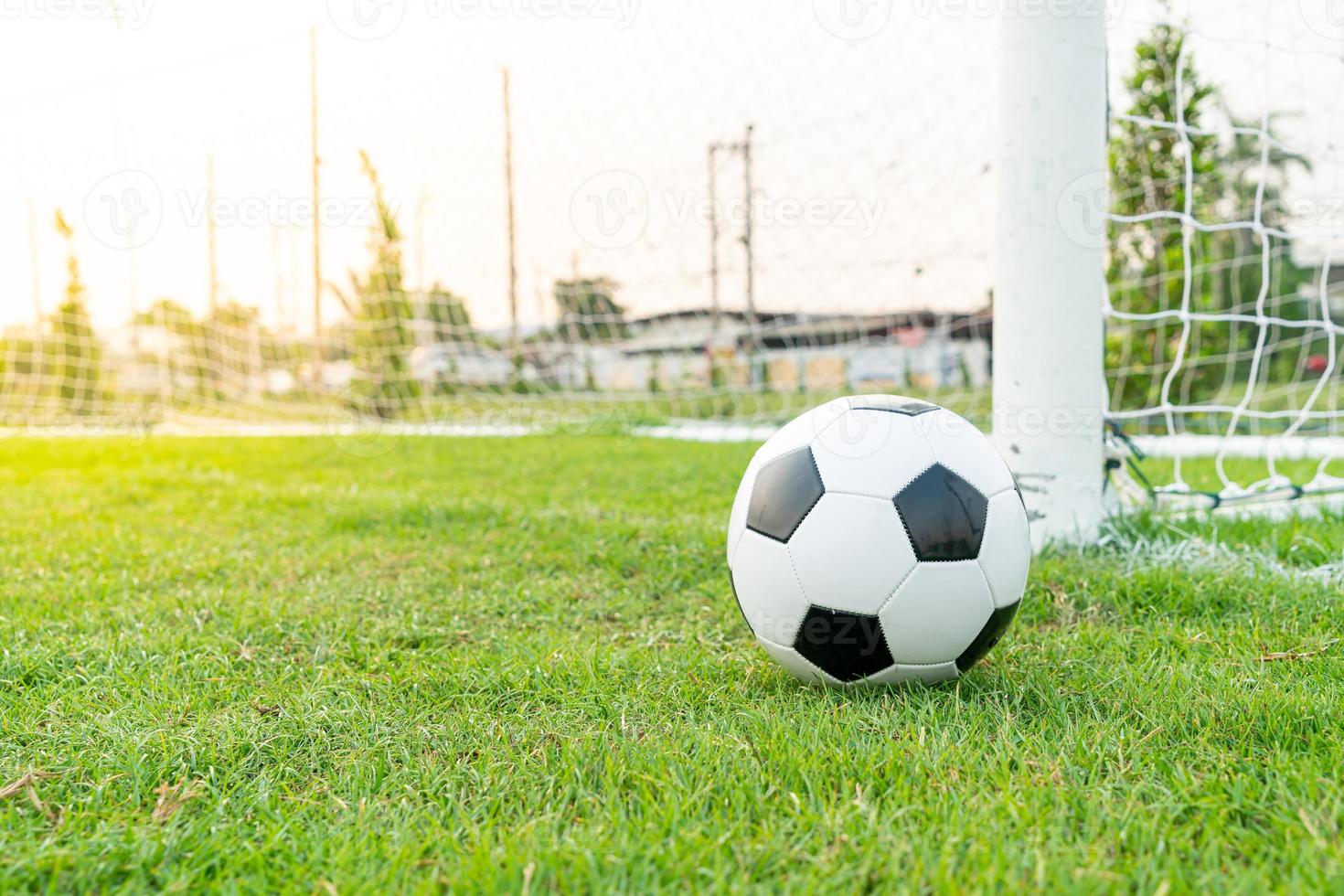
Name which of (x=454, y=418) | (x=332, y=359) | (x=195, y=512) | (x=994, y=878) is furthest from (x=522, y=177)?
(x=994, y=878)

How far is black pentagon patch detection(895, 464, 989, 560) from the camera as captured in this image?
1731 millimetres

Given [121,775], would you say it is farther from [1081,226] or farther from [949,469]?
[1081,226]

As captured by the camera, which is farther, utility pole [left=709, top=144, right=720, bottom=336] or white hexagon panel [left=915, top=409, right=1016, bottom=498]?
utility pole [left=709, top=144, right=720, bottom=336]

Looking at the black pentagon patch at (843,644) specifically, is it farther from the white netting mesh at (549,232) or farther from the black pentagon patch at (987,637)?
the white netting mesh at (549,232)

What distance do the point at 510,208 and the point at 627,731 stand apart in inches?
287

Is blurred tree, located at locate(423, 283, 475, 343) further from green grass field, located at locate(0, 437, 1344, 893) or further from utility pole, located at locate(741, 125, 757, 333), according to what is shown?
green grass field, located at locate(0, 437, 1344, 893)

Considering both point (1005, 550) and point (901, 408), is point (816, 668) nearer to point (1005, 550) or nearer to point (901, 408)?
point (1005, 550)

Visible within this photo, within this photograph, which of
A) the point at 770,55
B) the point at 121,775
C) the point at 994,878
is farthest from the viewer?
the point at 770,55

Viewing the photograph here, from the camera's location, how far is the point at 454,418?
31.8 feet

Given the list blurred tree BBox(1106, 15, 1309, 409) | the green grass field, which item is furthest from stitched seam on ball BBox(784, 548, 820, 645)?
blurred tree BBox(1106, 15, 1309, 409)

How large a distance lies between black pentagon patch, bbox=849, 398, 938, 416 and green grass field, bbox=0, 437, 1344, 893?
0.58 metres

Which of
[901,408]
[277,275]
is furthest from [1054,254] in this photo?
[277,275]

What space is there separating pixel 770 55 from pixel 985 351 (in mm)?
6373

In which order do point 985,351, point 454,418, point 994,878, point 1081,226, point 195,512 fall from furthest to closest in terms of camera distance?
point 985,351, point 454,418, point 195,512, point 1081,226, point 994,878
